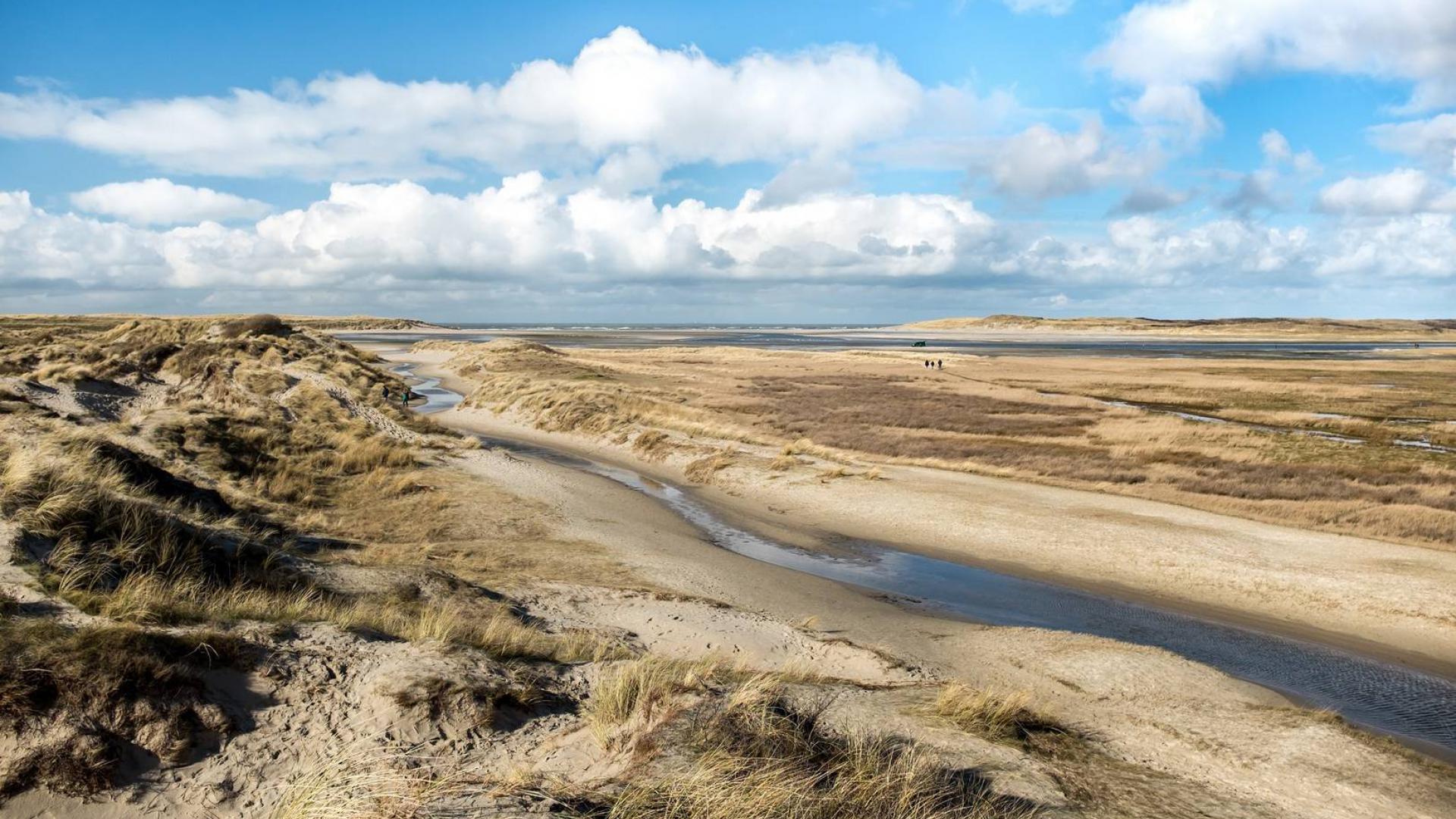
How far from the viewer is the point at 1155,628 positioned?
1470 cm

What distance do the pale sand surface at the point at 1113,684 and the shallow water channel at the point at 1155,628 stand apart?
145cm

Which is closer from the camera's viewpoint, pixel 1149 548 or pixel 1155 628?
pixel 1155 628

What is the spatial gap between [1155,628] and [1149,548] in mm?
5119

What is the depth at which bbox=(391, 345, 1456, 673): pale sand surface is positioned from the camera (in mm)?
15234

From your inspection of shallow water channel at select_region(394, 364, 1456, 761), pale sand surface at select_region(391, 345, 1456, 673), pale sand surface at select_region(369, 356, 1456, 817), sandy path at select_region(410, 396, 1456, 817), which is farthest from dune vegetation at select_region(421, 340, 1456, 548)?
sandy path at select_region(410, 396, 1456, 817)

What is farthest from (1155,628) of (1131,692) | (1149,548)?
(1149,548)

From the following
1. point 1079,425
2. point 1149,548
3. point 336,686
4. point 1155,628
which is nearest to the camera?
point 336,686

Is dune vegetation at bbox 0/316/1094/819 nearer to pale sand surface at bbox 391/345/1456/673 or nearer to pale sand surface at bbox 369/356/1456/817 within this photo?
pale sand surface at bbox 369/356/1456/817

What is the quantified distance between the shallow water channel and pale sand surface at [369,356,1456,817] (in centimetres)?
145

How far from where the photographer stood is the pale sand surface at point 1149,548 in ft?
50.0

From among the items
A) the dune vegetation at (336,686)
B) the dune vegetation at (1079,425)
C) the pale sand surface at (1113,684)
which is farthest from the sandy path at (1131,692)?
the dune vegetation at (1079,425)

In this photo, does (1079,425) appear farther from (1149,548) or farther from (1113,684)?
(1113,684)

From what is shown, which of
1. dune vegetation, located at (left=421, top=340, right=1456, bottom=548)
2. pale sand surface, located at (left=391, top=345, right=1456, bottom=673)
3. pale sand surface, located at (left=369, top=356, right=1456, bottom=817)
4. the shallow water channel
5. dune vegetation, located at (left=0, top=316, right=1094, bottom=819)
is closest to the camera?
dune vegetation, located at (left=0, top=316, right=1094, bottom=819)

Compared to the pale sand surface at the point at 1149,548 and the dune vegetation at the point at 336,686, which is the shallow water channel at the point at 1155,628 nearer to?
the pale sand surface at the point at 1149,548
